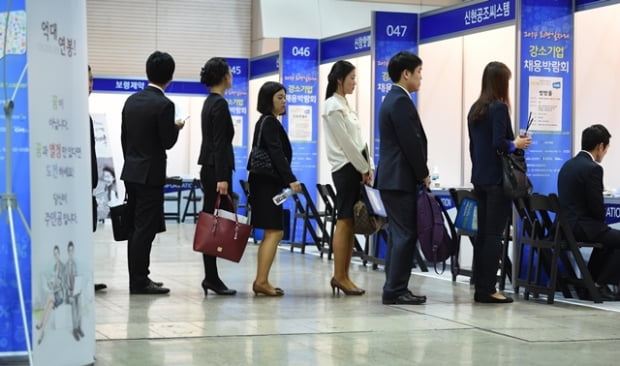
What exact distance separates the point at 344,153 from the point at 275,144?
1.44 feet

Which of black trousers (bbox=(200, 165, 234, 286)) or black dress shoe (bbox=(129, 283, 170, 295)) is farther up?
black trousers (bbox=(200, 165, 234, 286))

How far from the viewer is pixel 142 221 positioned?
6797 mm

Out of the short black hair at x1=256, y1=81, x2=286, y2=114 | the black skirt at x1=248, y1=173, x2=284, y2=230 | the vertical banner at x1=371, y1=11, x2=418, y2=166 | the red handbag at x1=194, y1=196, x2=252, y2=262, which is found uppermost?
the vertical banner at x1=371, y1=11, x2=418, y2=166

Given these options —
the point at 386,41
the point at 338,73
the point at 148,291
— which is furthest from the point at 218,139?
the point at 386,41

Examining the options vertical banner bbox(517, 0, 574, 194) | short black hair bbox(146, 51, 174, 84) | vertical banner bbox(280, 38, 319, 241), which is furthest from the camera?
vertical banner bbox(280, 38, 319, 241)

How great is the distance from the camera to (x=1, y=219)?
13.3 feet

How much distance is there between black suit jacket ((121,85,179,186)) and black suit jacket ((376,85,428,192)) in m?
1.38

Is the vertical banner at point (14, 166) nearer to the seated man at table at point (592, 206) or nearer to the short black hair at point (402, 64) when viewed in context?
the short black hair at point (402, 64)

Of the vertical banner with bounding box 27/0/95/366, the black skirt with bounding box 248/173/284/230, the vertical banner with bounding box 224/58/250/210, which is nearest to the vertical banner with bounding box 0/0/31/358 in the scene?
the vertical banner with bounding box 27/0/95/366

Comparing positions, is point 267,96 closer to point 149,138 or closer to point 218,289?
point 149,138

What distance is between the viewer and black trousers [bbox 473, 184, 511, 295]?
6477mm

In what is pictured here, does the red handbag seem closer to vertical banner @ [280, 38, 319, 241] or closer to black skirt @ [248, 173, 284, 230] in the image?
black skirt @ [248, 173, 284, 230]

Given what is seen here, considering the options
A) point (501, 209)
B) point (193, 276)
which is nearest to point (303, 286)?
point (193, 276)

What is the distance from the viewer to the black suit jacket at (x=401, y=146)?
623cm
